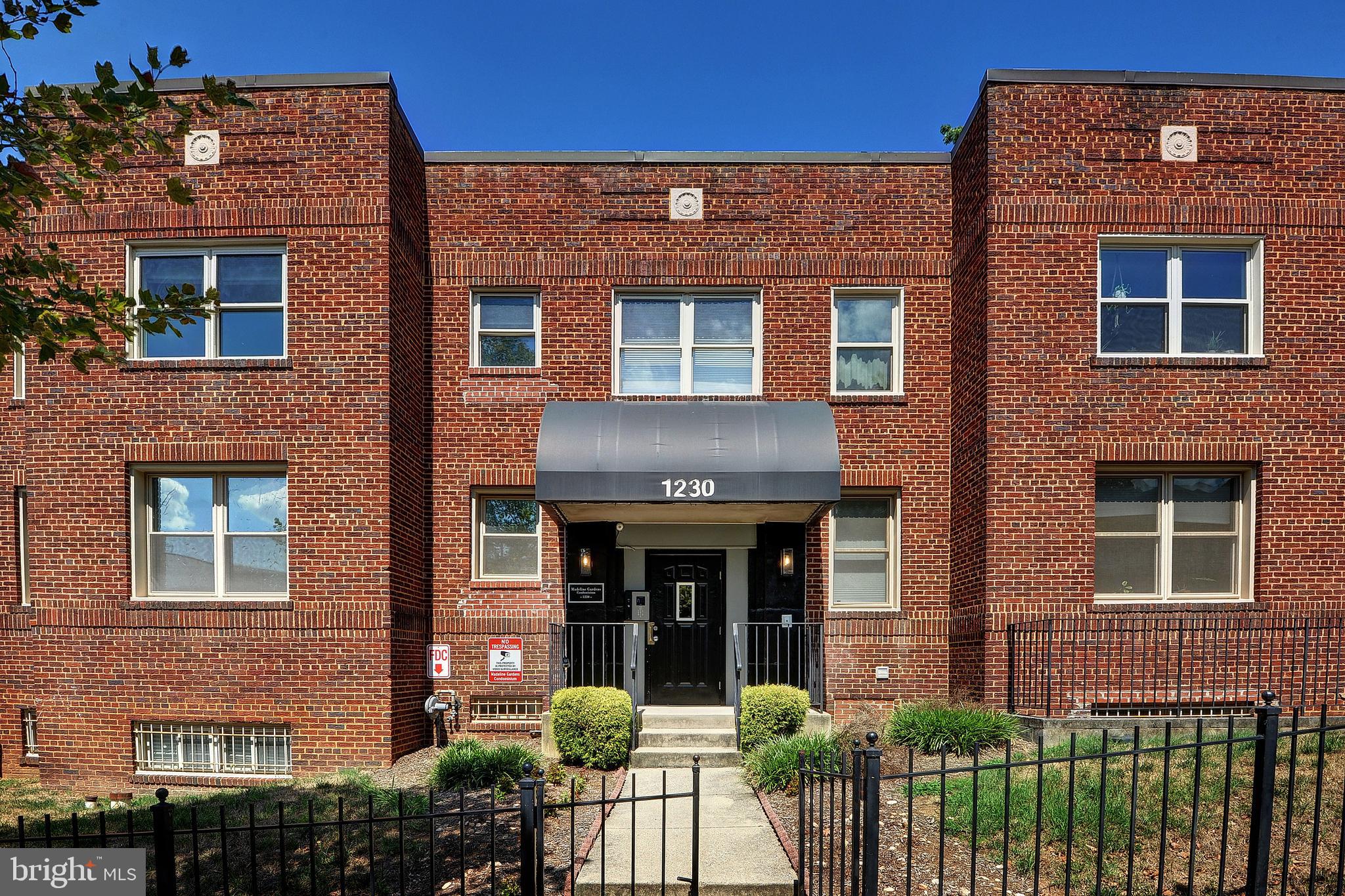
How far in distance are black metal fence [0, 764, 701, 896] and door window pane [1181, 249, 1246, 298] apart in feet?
28.4

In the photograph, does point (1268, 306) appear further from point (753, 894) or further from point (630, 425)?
point (753, 894)

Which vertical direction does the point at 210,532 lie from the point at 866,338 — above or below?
below

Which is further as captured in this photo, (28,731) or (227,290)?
(28,731)

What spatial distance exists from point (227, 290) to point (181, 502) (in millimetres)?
2551

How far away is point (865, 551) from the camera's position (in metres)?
12.8

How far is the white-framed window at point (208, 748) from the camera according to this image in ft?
36.6

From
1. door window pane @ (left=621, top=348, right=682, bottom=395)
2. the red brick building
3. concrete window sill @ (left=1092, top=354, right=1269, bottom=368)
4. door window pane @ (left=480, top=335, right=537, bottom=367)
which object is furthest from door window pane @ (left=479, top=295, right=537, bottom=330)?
concrete window sill @ (left=1092, top=354, right=1269, bottom=368)

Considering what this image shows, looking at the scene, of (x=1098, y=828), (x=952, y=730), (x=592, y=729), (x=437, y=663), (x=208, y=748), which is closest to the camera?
(x=1098, y=828)

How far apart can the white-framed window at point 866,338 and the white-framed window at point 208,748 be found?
8025mm

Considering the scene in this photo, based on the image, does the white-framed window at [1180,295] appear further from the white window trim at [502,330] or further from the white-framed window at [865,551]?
the white window trim at [502,330]

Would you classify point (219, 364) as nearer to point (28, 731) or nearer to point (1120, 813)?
point (28, 731)

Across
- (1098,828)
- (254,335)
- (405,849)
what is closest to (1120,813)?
(1098,828)

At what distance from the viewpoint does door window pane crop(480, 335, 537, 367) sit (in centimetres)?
1287

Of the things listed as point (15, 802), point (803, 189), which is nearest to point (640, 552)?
point (803, 189)
